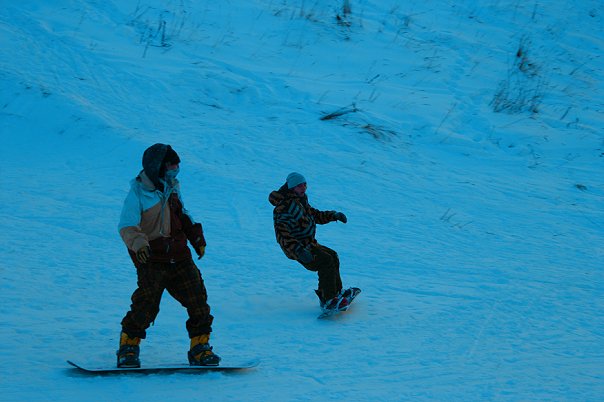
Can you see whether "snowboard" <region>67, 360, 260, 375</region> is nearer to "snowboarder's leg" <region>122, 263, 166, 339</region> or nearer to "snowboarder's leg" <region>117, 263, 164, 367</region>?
"snowboarder's leg" <region>117, 263, 164, 367</region>

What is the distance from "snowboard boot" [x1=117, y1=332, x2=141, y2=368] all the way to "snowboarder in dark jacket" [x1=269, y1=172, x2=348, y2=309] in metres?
1.92

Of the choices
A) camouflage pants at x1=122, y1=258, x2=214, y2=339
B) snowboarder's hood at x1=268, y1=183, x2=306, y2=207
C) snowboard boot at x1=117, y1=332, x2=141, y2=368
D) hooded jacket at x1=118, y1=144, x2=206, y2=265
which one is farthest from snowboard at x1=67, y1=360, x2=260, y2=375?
snowboarder's hood at x1=268, y1=183, x2=306, y2=207

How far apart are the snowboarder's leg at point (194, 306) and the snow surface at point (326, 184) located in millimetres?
179

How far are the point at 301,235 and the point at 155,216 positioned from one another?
199 centimetres

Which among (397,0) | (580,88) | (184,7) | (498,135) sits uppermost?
(397,0)

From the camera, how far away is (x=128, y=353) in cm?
474

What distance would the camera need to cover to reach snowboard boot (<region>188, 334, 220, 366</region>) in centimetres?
487

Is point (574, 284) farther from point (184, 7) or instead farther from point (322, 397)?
point (184, 7)

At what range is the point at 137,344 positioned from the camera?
479 centimetres

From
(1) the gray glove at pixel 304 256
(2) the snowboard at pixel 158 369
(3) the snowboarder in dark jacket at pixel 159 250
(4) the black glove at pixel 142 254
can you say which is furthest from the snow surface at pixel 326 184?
(4) the black glove at pixel 142 254

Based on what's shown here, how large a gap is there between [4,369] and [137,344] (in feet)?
2.85

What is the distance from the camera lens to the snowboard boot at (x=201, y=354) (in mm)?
4867

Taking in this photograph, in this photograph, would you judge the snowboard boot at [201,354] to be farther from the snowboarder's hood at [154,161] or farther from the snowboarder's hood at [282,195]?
the snowboarder's hood at [282,195]

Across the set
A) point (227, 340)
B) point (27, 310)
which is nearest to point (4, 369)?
point (27, 310)
